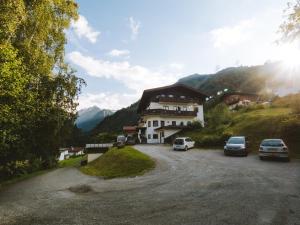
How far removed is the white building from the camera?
5294 cm

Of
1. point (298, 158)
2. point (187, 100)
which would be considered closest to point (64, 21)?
point (298, 158)

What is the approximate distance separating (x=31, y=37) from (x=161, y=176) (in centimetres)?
1355

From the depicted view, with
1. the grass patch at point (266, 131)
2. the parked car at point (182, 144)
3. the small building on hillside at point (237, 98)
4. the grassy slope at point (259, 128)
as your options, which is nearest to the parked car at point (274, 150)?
the grass patch at point (266, 131)

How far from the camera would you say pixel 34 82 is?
17422mm

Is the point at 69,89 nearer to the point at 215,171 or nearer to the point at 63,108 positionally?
the point at 63,108

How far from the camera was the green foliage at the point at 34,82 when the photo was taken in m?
13.5

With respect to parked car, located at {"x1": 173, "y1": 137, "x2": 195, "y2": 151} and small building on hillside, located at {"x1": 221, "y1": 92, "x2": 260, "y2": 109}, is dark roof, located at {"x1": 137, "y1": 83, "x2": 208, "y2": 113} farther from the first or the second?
parked car, located at {"x1": 173, "y1": 137, "x2": 195, "y2": 151}

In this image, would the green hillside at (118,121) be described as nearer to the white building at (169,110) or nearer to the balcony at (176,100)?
the white building at (169,110)

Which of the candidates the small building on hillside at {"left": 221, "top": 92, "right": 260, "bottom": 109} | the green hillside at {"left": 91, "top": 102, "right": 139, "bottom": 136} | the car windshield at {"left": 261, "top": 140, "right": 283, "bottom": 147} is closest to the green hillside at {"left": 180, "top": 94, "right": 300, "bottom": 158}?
the car windshield at {"left": 261, "top": 140, "right": 283, "bottom": 147}

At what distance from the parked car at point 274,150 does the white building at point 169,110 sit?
95.9 feet

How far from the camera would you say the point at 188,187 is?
1195cm

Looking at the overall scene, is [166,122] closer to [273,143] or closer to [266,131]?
[266,131]

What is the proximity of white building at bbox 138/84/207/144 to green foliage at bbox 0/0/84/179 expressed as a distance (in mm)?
31984

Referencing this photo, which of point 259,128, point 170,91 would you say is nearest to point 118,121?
point 170,91
